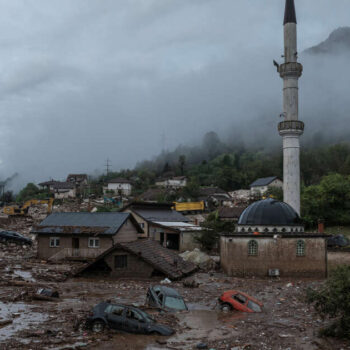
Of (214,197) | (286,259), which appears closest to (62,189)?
(214,197)

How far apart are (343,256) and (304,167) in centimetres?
7006

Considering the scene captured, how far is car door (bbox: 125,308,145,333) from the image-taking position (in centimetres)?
1246

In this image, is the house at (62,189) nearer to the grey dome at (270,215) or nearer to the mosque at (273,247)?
the grey dome at (270,215)

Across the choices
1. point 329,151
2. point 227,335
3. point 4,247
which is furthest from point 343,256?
point 329,151

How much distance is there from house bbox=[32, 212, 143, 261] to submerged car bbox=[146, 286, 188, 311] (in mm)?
14289

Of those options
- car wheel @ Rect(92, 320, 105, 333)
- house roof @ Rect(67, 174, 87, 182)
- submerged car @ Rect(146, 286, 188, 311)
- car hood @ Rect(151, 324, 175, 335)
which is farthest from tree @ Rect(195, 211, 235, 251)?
house roof @ Rect(67, 174, 87, 182)

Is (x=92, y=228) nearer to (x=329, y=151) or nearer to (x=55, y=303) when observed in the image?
(x=55, y=303)

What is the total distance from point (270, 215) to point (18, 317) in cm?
1895

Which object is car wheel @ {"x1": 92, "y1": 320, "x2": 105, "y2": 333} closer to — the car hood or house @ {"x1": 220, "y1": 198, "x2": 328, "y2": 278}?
the car hood

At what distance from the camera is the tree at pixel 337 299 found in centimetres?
1150

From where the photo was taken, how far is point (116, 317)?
1269 cm

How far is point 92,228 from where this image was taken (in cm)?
3111

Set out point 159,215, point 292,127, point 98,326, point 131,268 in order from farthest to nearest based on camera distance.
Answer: point 159,215 → point 292,127 → point 131,268 → point 98,326

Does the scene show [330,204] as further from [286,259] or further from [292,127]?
[286,259]
